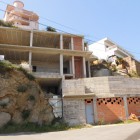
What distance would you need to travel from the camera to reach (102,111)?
64.5 ft

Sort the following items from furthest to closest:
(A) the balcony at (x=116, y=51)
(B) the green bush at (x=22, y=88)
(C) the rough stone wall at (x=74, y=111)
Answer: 1. (A) the balcony at (x=116, y=51)
2. (C) the rough stone wall at (x=74, y=111)
3. (B) the green bush at (x=22, y=88)

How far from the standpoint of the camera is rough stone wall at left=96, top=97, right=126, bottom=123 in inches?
767

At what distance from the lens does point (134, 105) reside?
20.8m

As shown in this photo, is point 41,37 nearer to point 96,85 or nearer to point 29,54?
point 29,54

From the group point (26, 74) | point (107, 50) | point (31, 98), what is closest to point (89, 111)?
point (31, 98)

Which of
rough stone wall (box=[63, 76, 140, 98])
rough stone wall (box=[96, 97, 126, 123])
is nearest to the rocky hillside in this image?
rough stone wall (box=[63, 76, 140, 98])

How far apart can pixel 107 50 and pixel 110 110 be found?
22.0 metres

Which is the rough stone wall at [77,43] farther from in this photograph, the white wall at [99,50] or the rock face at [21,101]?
the white wall at [99,50]

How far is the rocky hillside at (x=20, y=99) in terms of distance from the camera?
52.5 ft

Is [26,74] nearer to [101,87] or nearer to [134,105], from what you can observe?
[101,87]

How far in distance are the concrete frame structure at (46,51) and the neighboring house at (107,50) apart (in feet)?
36.0

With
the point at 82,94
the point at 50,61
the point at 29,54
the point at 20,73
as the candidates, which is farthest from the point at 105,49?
the point at 20,73

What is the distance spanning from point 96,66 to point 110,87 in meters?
12.0

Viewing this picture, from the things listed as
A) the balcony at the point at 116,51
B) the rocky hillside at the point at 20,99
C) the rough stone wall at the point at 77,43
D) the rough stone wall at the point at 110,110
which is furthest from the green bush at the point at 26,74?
the balcony at the point at 116,51
